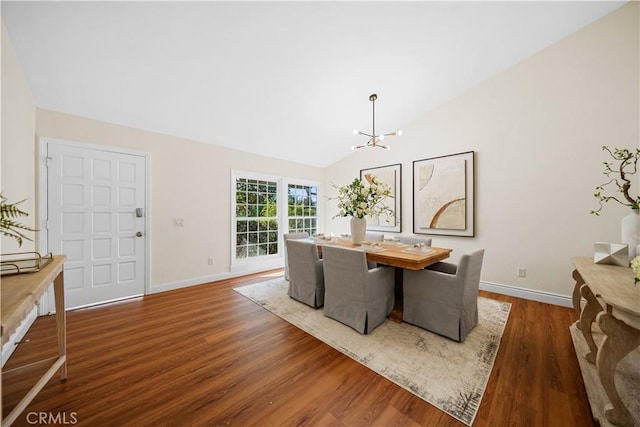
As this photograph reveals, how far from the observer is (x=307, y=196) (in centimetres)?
562

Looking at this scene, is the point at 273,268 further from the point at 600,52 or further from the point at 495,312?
the point at 600,52

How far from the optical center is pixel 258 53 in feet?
8.41

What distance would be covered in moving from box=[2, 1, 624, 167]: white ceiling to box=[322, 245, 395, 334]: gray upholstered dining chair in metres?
2.21

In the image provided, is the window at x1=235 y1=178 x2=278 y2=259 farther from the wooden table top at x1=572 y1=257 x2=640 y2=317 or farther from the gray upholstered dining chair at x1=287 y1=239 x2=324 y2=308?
the wooden table top at x1=572 y1=257 x2=640 y2=317

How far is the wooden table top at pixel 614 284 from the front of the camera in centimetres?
122

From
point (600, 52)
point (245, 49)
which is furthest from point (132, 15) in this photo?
point (600, 52)

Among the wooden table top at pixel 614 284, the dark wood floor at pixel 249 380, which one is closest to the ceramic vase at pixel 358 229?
the dark wood floor at pixel 249 380

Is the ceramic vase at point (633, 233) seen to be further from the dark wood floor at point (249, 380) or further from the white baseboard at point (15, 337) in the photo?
the white baseboard at point (15, 337)

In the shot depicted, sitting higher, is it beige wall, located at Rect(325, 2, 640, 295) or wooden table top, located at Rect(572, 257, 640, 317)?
beige wall, located at Rect(325, 2, 640, 295)

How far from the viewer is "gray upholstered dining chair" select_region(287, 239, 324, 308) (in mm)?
2873

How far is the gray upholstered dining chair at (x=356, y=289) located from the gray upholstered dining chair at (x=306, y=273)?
0.27 meters

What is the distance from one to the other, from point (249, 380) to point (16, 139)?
287 cm

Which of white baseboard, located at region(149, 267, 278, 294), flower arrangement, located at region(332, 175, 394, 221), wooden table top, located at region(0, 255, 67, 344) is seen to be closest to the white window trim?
white baseboard, located at region(149, 267, 278, 294)

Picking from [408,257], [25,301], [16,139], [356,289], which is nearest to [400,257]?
[408,257]
